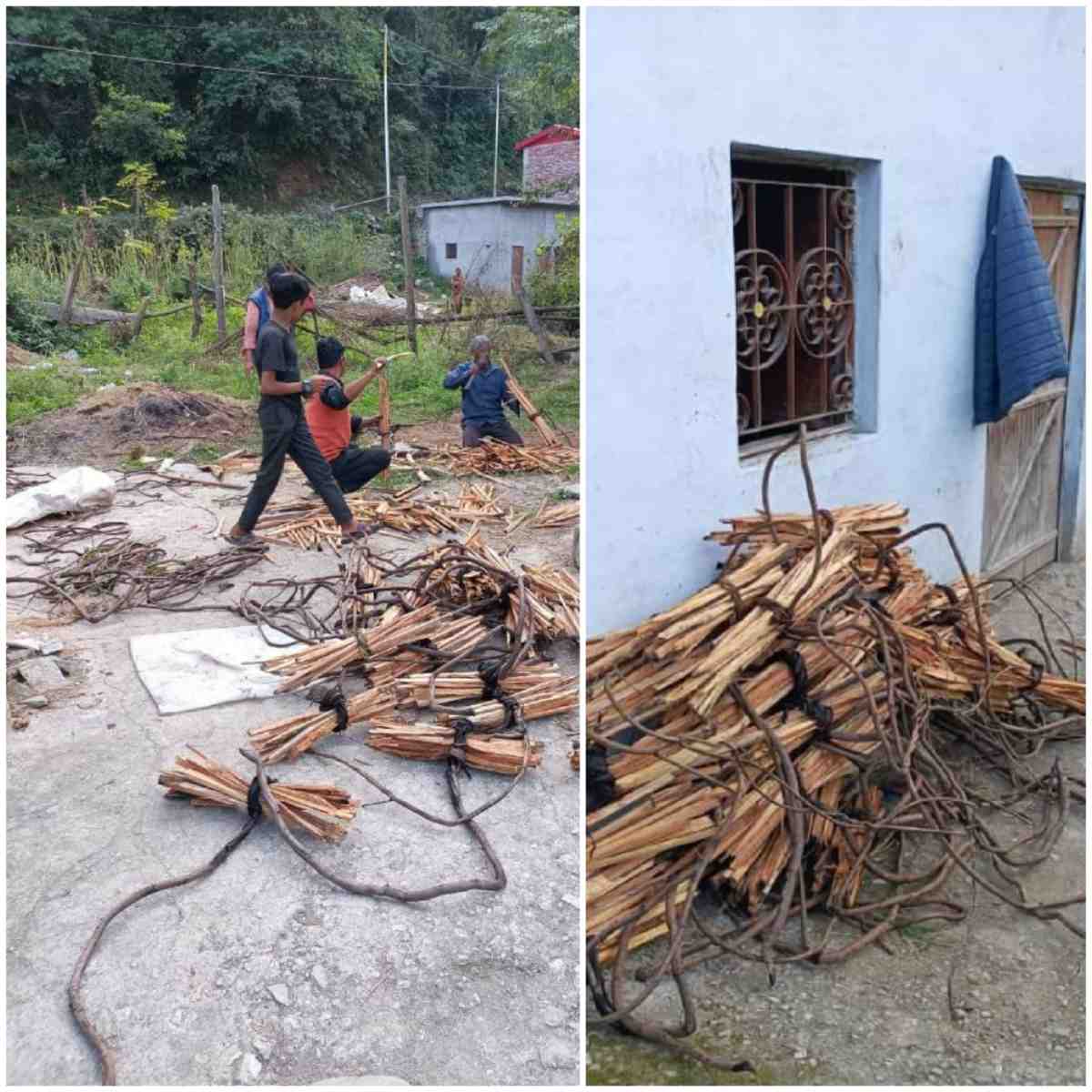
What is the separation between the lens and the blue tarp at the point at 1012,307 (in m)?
4.46

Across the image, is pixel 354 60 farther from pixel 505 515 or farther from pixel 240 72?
pixel 505 515

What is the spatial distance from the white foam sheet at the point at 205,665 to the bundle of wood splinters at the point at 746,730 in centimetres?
125

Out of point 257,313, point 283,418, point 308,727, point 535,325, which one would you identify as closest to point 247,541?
point 283,418

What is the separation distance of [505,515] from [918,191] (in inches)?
118

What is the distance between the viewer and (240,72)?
2607 mm

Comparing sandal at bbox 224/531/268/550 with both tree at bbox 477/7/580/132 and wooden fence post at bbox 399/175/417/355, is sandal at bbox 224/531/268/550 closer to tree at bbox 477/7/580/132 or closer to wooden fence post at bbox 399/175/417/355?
tree at bbox 477/7/580/132

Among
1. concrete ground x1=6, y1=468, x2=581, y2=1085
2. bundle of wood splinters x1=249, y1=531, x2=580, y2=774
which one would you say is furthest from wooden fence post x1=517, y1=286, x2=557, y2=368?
concrete ground x1=6, y1=468, x2=581, y2=1085

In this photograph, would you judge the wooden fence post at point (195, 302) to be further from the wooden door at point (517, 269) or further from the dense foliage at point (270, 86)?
the dense foliage at point (270, 86)

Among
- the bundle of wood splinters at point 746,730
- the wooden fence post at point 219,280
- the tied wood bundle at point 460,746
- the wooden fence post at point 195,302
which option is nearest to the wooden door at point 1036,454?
the bundle of wood splinters at point 746,730

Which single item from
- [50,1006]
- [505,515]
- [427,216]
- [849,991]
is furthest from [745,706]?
[427,216]

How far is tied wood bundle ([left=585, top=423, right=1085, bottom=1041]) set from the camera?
2643 millimetres

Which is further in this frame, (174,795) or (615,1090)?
(174,795)

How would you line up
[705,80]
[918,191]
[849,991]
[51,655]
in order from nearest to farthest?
1. [849,991]
2. [705,80]
3. [51,655]
4. [918,191]

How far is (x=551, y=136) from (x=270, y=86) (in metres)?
0.81
